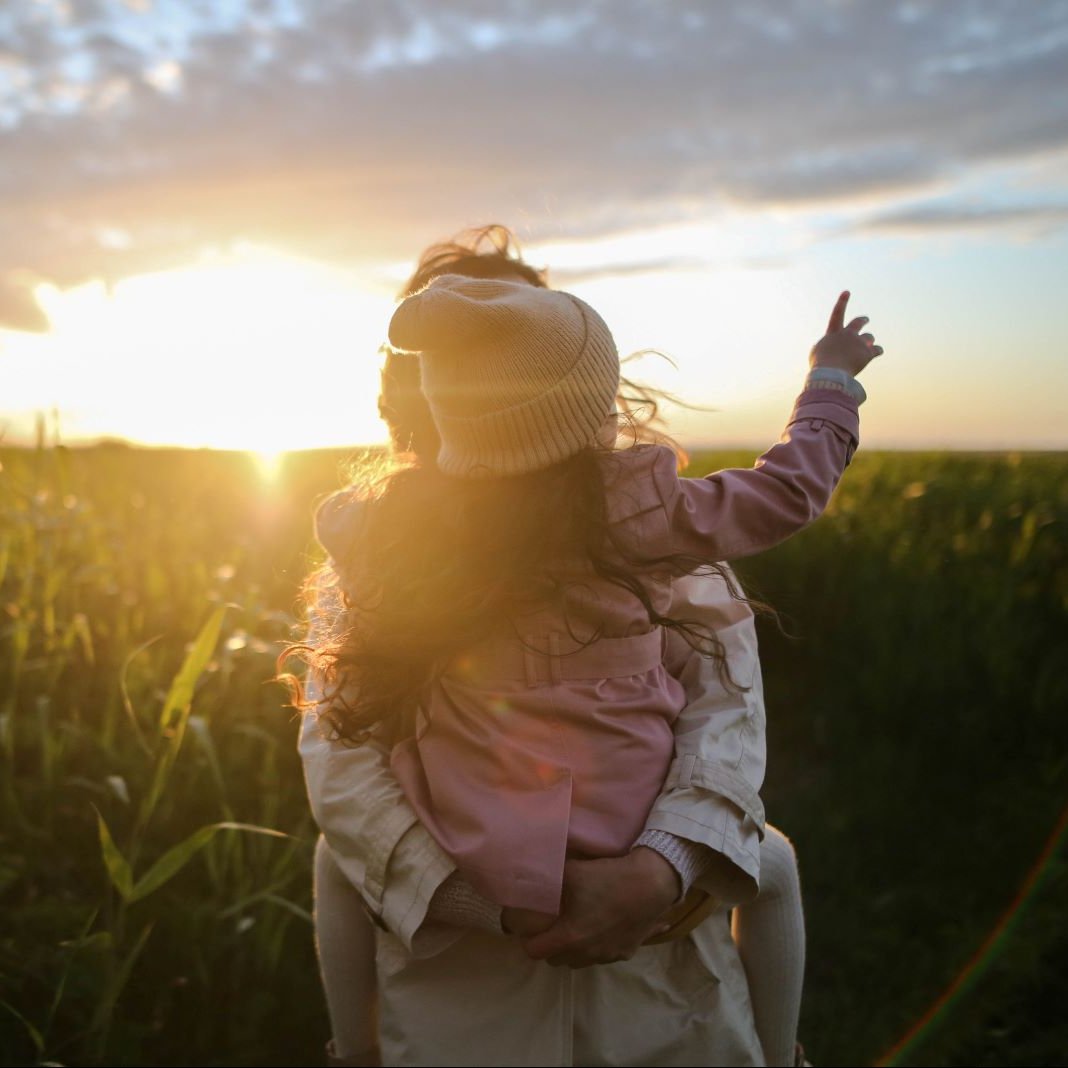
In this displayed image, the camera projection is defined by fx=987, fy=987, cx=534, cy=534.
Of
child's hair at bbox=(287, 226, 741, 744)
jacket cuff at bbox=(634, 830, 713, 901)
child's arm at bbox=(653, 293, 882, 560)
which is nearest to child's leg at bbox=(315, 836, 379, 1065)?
child's hair at bbox=(287, 226, 741, 744)

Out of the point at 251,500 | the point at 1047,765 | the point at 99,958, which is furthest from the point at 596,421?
the point at 251,500

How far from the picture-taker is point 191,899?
2.41 metres

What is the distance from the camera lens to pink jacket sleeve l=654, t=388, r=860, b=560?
5.35 feet

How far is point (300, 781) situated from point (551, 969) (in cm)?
140

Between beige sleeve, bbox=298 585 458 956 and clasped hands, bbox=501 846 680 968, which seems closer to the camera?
clasped hands, bbox=501 846 680 968

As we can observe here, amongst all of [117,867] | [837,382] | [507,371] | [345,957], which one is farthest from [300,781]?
[837,382]

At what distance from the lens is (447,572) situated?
5.37 ft

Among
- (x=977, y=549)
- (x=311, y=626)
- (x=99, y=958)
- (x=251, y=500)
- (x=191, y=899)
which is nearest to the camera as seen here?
(x=311, y=626)

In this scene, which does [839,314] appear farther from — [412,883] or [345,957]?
[345,957]

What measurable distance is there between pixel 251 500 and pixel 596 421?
189 inches

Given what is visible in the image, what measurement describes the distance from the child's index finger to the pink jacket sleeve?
0.19 meters

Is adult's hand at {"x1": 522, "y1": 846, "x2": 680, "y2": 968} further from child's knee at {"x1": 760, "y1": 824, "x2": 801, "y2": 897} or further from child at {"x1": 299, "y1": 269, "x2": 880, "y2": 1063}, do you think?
child's knee at {"x1": 760, "y1": 824, "x2": 801, "y2": 897}

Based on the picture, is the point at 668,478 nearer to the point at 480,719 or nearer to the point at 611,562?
the point at 611,562

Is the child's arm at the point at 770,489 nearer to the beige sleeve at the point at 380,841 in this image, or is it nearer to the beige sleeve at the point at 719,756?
the beige sleeve at the point at 719,756
